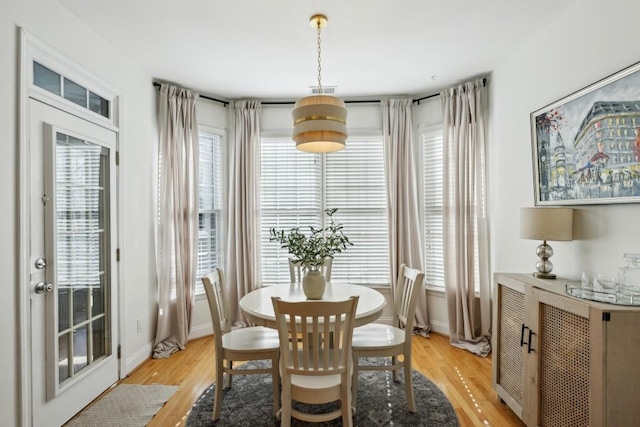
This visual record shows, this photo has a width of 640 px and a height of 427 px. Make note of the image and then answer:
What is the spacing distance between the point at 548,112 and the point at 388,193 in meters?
1.79

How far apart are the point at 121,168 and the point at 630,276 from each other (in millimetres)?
3658

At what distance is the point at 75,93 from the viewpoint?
2.44 meters

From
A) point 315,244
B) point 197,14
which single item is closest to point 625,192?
point 315,244

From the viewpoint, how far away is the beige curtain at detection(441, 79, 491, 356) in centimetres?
346

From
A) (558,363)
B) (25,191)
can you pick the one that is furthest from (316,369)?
(25,191)

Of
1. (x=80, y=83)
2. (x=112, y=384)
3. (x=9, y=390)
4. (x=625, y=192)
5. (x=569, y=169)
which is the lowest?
(x=112, y=384)

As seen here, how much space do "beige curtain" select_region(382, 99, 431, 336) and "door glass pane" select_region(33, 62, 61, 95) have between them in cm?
308

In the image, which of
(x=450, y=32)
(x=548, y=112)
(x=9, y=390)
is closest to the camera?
(x=9, y=390)

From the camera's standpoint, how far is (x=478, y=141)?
11.4ft

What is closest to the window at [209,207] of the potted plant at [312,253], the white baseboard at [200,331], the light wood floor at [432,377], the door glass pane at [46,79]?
the white baseboard at [200,331]

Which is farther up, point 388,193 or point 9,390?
point 388,193

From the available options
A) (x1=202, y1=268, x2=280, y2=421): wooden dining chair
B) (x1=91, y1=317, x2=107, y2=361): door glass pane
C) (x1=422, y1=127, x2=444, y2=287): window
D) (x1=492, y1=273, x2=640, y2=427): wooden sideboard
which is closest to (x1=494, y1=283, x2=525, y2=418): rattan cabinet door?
(x1=492, y1=273, x2=640, y2=427): wooden sideboard

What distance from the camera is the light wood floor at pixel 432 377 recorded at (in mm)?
2296

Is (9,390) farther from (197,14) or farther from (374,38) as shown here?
(374,38)
